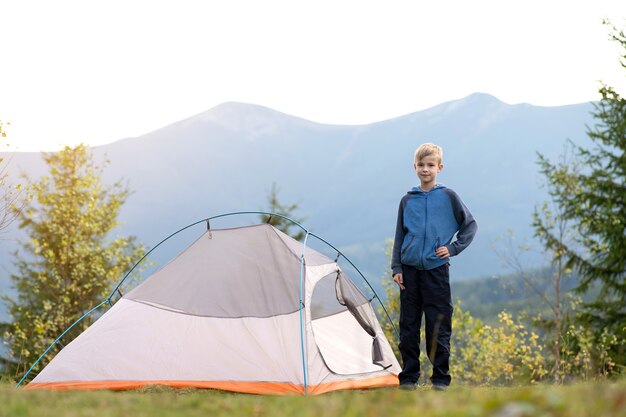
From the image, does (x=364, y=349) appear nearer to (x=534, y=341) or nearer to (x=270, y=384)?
(x=270, y=384)

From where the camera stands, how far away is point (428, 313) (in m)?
5.91

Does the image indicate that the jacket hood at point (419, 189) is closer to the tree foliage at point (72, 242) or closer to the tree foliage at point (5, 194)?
the tree foliage at point (5, 194)

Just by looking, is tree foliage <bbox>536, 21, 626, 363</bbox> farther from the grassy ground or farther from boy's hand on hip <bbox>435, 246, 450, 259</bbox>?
the grassy ground

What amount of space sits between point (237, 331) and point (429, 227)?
1.99m

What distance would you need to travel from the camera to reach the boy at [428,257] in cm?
594

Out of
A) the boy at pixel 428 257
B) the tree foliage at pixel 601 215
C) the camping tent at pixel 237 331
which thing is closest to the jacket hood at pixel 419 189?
Result: the boy at pixel 428 257

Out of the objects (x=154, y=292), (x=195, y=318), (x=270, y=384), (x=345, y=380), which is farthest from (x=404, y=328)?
(x=154, y=292)

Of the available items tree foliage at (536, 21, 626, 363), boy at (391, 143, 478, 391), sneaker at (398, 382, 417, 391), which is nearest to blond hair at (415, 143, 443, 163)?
boy at (391, 143, 478, 391)

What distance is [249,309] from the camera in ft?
21.7

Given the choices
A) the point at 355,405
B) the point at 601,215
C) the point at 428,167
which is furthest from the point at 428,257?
the point at 601,215

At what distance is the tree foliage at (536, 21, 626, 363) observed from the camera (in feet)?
47.3

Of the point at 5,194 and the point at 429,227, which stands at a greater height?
the point at 5,194

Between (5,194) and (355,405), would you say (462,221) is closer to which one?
(355,405)

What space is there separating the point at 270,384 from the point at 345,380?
755 millimetres
